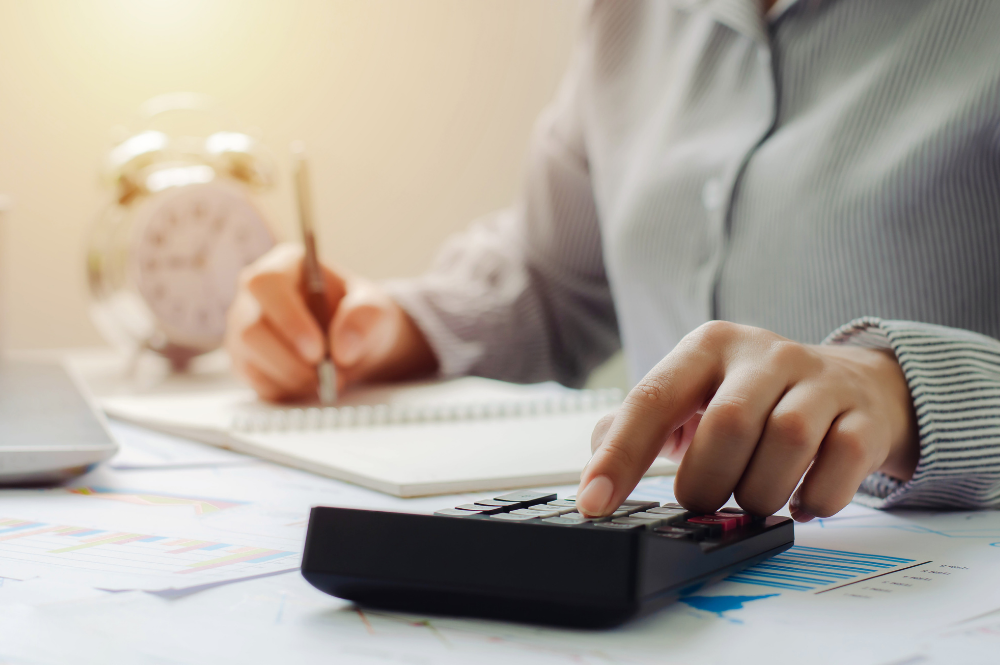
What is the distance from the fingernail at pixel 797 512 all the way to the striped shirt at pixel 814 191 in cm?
6

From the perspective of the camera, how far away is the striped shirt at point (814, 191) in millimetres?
362

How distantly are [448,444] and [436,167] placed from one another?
120cm

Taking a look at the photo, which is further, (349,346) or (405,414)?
(349,346)

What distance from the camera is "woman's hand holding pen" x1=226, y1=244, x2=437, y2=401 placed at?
26.9 inches

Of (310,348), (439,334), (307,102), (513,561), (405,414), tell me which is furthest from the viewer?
(307,102)

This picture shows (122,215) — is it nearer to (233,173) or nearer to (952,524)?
(233,173)

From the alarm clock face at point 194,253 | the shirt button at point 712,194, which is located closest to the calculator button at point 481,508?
the shirt button at point 712,194

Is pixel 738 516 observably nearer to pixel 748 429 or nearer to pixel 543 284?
pixel 748 429

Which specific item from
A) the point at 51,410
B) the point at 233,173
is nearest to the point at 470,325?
the point at 233,173

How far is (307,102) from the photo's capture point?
1.41 meters

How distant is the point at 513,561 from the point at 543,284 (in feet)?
2.46

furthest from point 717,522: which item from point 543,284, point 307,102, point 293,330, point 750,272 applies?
point 307,102

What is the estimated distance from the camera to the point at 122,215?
90 cm

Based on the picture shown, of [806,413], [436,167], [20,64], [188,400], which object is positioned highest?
[20,64]
